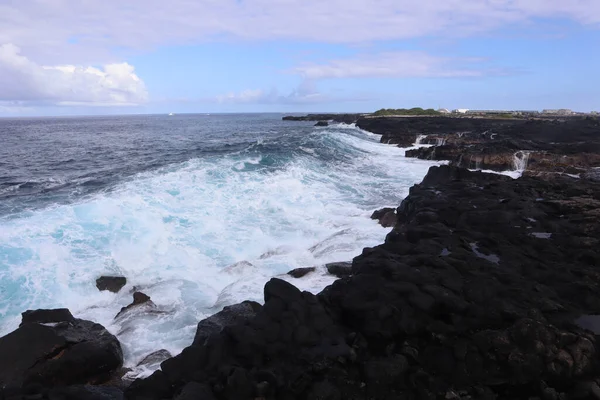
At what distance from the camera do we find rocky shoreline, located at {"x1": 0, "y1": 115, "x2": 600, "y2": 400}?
20.0ft

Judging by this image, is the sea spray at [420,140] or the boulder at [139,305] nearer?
the boulder at [139,305]

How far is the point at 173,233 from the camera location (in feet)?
50.8

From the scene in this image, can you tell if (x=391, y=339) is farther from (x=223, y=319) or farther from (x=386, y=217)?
(x=386, y=217)

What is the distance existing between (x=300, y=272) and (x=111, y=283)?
5786 millimetres

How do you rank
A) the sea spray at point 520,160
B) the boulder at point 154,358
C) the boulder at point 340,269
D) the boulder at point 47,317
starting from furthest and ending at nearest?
the sea spray at point 520,160 < the boulder at point 340,269 < the boulder at point 47,317 < the boulder at point 154,358

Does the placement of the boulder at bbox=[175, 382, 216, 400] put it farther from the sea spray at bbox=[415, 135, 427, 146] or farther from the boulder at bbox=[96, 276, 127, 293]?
the sea spray at bbox=[415, 135, 427, 146]

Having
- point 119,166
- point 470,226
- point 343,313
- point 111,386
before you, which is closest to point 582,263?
point 470,226

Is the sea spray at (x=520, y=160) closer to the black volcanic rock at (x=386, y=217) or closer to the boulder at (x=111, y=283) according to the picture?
the black volcanic rock at (x=386, y=217)

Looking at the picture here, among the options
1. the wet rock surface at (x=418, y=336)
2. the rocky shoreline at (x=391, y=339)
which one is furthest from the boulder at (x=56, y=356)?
the wet rock surface at (x=418, y=336)

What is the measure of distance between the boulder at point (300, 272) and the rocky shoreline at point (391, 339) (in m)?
2.51

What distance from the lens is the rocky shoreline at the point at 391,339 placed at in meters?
6.08

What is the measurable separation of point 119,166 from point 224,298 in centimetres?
2325

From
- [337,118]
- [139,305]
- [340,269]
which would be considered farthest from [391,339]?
[337,118]

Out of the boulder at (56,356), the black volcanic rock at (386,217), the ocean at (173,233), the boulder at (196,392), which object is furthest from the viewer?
the black volcanic rock at (386,217)
